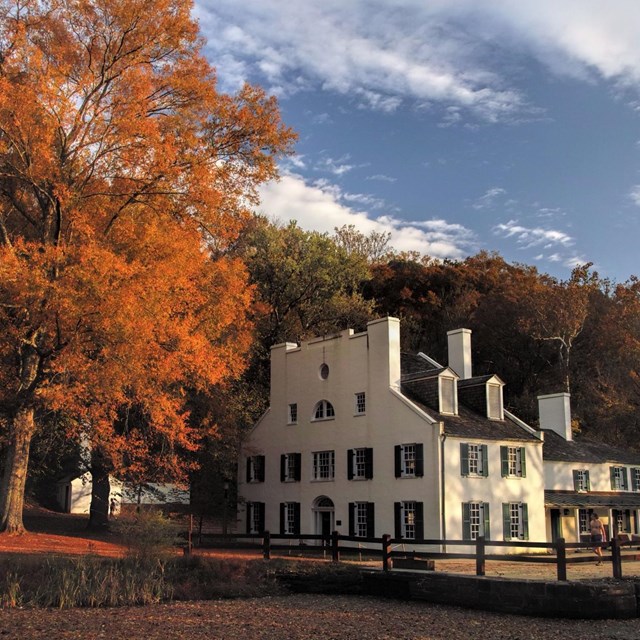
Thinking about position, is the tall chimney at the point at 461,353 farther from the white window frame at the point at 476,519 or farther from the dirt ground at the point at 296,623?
the dirt ground at the point at 296,623

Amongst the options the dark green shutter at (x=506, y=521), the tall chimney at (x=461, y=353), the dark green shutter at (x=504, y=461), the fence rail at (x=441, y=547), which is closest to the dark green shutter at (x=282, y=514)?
the fence rail at (x=441, y=547)

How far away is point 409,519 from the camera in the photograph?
28.0 m

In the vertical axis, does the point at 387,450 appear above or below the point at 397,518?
above

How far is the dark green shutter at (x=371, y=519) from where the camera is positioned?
2884 cm

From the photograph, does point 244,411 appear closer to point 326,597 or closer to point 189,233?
point 189,233

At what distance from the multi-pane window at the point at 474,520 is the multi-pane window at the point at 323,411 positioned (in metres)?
Result: 6.87

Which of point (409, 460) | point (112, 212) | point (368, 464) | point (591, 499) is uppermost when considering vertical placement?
point (112, 212)

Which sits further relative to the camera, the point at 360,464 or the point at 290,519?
the point at 290,519

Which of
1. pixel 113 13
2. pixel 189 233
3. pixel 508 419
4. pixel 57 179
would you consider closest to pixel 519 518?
pixel 508 419

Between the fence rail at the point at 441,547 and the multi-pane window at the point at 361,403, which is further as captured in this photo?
the multi-pane window at the point at 361,403

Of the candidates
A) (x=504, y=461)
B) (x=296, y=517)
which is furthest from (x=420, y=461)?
(x=296, y=517)

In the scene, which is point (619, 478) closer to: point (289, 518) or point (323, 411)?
point (323, 411)

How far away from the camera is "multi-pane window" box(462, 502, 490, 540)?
27.7 meters

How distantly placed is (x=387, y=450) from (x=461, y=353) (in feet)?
23.6
